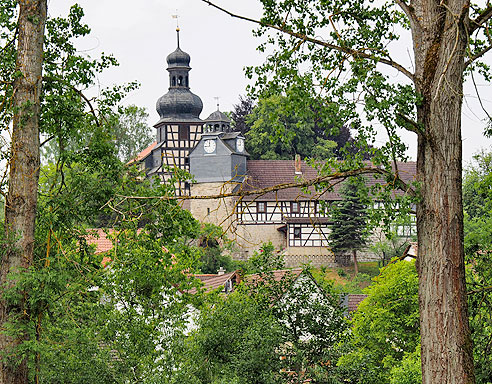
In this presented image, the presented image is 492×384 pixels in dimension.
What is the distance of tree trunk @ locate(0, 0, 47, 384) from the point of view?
22.5 feet

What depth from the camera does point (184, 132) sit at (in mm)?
50656

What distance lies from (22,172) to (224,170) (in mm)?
41259

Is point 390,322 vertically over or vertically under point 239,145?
under

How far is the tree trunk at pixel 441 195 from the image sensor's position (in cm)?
454

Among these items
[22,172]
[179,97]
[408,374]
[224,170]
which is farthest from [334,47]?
[179,97]

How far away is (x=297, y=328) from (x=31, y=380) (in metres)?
6.13

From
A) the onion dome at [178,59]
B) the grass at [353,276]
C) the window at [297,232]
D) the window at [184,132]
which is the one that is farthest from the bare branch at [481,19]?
the onion dome at [178,59]

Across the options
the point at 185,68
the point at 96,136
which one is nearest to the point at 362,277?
the point at 185,68

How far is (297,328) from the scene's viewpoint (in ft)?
41.3

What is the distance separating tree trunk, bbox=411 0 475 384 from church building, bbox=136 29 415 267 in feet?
127

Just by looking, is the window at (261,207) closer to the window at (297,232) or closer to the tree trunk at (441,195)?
the window at (297,232)

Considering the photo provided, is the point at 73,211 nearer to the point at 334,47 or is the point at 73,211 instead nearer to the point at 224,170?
the point at 334,47

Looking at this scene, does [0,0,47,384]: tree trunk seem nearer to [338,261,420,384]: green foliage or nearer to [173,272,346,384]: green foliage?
[173,272,346,384]: green foliage

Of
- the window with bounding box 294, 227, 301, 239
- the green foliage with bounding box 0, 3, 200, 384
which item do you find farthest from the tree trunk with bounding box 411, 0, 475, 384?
the window with bounding box 294, 227, 301, 239
